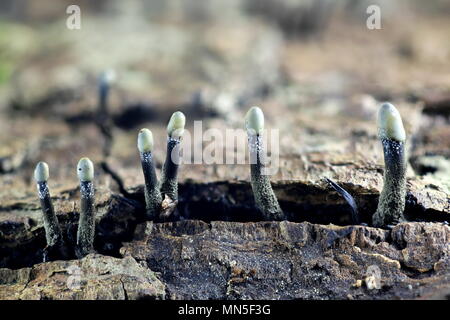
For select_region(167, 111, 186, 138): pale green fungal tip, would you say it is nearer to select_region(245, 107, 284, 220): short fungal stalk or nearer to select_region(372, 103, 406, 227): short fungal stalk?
select_region(245, 107, 284, 220): short fungal stalk

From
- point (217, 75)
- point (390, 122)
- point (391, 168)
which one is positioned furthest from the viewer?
point (217, 75)

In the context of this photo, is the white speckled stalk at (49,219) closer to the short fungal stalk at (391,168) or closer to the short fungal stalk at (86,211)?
the short fungal stalk at (86,211)

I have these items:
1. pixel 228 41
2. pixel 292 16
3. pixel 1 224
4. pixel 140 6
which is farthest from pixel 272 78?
pixel 1 224

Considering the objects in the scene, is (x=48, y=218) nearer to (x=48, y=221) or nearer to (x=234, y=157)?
(x=48, y=221)

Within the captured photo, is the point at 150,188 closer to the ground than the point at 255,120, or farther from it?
closer to the ground

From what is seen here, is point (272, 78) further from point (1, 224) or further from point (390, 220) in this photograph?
point (1, 224)

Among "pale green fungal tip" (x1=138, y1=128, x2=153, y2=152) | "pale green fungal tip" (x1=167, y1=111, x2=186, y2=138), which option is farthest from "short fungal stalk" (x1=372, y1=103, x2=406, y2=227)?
"pale green fungal tip" (x1=138, y1=128, x2=153, y2=152)

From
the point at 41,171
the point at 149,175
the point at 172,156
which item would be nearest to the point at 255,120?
the point at 172,156
